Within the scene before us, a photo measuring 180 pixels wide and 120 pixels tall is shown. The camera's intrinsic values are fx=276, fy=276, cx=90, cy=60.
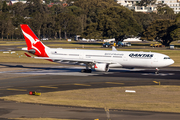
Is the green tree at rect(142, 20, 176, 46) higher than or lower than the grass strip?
higher

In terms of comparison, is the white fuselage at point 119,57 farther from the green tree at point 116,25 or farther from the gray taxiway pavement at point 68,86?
the green tree at point 116,25

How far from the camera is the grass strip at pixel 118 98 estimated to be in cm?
2878

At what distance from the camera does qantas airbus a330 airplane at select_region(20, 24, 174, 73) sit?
1945 inches

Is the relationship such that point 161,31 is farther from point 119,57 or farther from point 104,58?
point 104,58

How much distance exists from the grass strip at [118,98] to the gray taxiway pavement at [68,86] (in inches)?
73.2

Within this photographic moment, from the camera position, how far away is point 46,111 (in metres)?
26.4

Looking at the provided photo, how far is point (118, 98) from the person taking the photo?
107 ft

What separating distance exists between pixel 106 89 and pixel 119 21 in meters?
111

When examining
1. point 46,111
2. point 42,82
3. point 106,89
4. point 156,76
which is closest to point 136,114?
point 46,111

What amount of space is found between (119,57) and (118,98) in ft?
62.2

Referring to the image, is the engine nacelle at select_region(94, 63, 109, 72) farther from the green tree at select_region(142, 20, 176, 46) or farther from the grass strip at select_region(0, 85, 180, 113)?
the green tree at select_region(142, 20, 176, 46)

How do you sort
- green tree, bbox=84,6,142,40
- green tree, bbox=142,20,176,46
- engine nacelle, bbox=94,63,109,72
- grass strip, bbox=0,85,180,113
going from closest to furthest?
grass strip, bbox=0,85,180,113
engine nacelle, bbox=94,63,109,72
green tree, bbox=142,20,176,46
green tree, bbox=84,6,142,40

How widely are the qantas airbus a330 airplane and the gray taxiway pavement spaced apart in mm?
1936

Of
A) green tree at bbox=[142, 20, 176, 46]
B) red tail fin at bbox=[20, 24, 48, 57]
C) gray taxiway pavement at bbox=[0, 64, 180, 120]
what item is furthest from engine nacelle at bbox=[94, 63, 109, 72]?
green tree at bbox=[142, 20, 176, 46]
